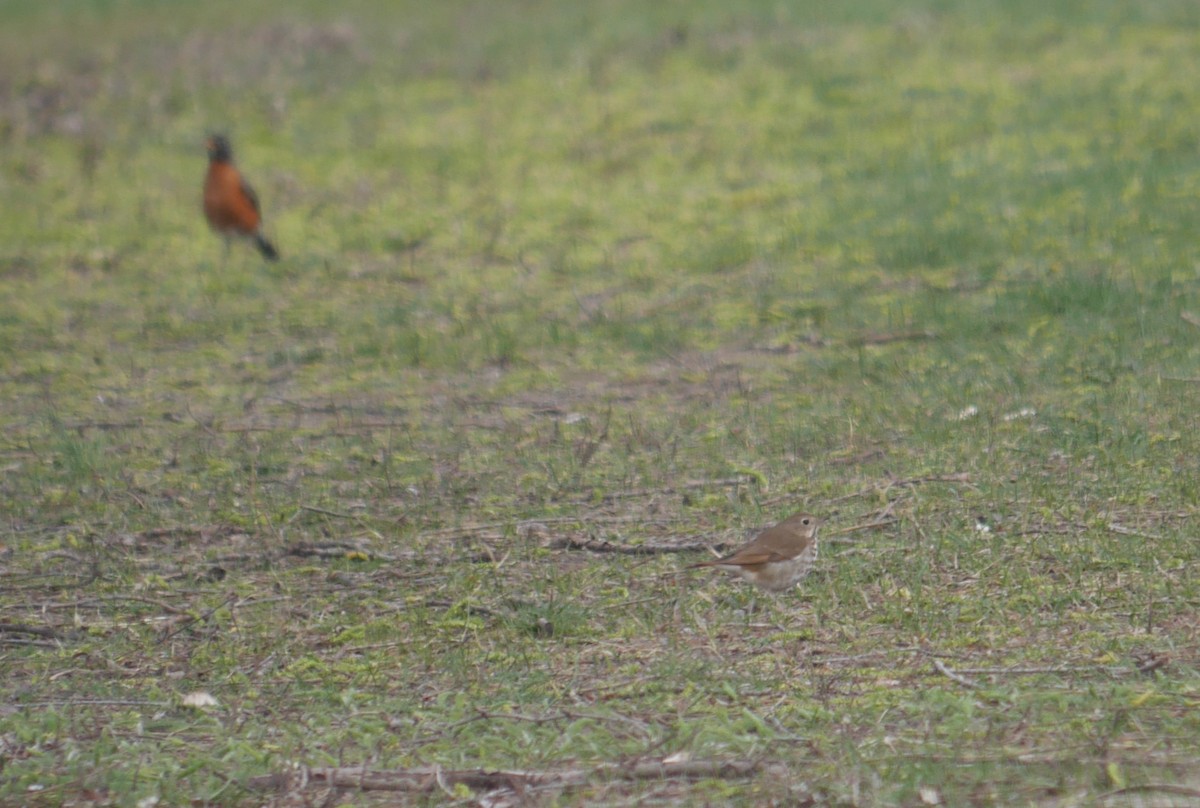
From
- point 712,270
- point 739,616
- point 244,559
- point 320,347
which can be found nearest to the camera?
point 739,616

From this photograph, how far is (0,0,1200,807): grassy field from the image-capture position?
3.98 meters

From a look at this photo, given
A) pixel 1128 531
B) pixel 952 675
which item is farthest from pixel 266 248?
pixel 952 675

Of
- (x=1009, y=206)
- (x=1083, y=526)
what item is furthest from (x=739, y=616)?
(x=1009, y=206)

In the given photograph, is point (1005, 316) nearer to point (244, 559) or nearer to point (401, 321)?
point (401, 321)

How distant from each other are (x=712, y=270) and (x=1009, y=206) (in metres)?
1.68

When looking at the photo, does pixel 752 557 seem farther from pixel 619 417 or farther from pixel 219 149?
pixel 219 149

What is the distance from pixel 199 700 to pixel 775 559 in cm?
161

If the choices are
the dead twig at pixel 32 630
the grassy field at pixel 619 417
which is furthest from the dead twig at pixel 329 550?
the dead twig at pixel 32 630

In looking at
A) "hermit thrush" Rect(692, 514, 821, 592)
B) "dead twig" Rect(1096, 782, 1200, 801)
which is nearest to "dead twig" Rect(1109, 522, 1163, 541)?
"hermit thrush" Rect(692, 514, 821, 592)

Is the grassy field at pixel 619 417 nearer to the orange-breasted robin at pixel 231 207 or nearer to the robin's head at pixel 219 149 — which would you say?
the orange-breasted robin at pixel 231 207

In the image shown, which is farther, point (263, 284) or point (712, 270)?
point (263, 284)

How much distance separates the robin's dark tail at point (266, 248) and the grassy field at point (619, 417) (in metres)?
0.11

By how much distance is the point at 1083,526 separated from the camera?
16.7 ft

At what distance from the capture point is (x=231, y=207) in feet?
33.4
